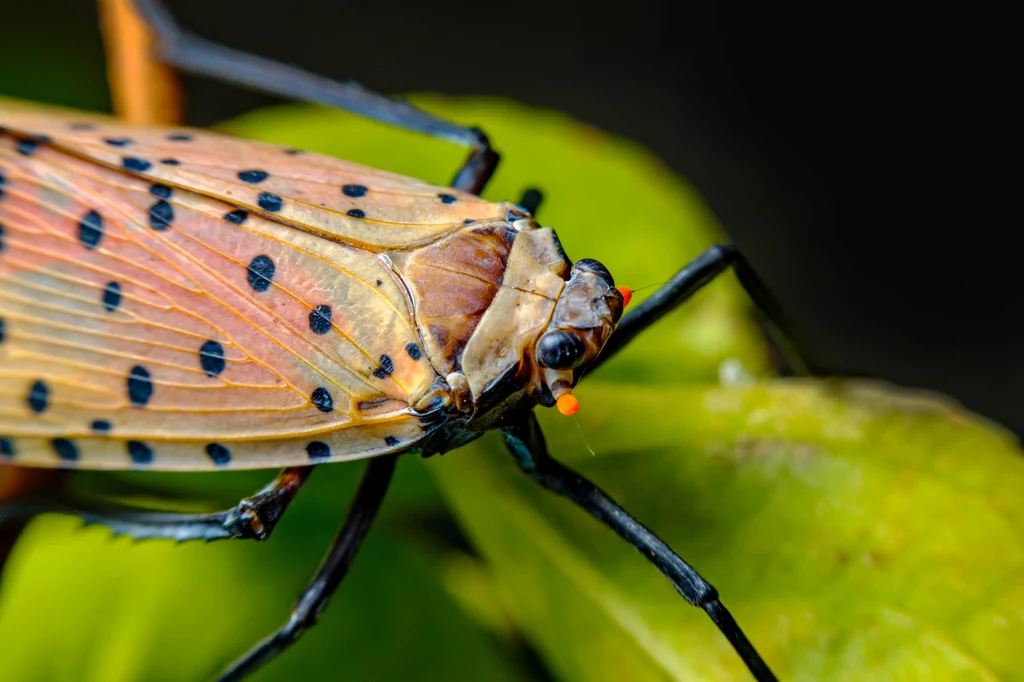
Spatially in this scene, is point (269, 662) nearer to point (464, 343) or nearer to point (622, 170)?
point (464, 343)

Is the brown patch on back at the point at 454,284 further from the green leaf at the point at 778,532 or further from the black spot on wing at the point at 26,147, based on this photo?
the black spot on wing at the point at 26,147

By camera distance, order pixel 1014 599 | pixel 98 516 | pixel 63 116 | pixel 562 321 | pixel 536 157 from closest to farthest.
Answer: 1. pixel 1014 599
2. pixel 562 321
3. pixel 98 516
4. pixel 63 116
5. pixel 536 157

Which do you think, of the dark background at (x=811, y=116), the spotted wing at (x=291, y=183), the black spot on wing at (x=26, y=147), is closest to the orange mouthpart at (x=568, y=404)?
the spotted wing at (x=291, y=183)

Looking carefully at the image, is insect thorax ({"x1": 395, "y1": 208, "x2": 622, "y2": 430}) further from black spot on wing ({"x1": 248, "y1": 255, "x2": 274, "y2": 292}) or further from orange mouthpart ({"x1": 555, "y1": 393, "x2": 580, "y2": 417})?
black spot on wing ({"x1": 248, "y1": 255, "x2": 274, "y2": 292})

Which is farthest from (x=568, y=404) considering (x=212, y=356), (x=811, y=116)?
(x=811, y=116)

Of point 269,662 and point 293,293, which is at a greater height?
point 293,293

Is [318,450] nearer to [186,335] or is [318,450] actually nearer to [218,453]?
[218,453]

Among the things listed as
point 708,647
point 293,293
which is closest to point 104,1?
point 293,293
